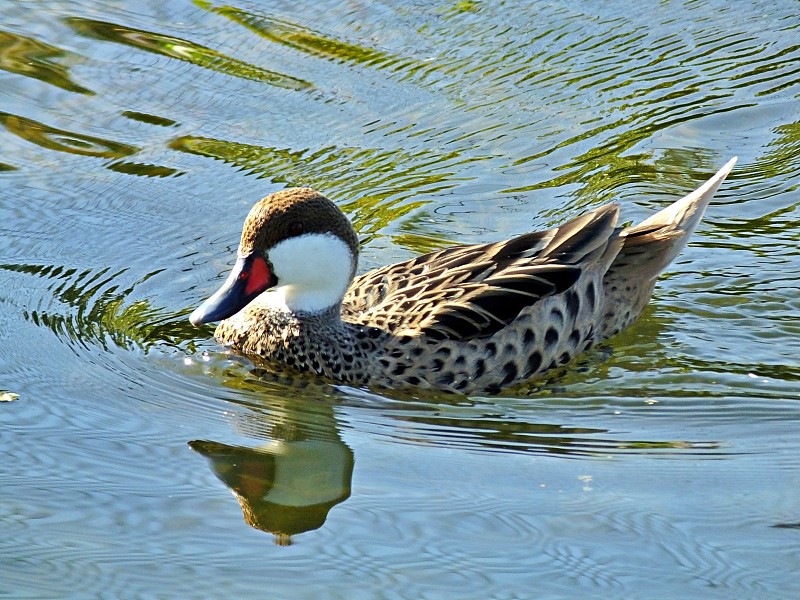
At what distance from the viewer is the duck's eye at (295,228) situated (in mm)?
7617

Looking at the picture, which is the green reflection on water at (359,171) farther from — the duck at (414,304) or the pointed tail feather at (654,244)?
the pointed tail feather at (654,244)

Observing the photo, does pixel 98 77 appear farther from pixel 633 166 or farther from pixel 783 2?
pixel 783 2

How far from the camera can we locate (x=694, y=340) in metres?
8.38

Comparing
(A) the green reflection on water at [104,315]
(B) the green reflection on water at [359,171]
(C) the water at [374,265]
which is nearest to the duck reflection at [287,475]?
(C) the water at [374,265]

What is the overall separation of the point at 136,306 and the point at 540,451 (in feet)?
9.59

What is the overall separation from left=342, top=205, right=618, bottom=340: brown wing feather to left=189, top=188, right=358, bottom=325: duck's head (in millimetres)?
322


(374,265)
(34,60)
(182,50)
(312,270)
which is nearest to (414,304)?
(312,270)

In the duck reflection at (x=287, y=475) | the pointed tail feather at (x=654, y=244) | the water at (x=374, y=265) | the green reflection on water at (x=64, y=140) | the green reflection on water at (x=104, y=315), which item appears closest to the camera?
the water at (x=374, y=265)

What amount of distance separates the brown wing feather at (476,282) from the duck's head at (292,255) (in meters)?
0.32

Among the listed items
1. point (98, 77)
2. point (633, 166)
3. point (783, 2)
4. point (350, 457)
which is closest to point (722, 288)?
point (633, 166)

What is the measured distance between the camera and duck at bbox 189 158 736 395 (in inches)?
301

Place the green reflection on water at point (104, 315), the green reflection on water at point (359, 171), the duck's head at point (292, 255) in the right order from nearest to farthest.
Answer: the duck's head at point (292, 255) < the green reflection on water at point (104, 315) < the green reflection on water at point (359, 171)

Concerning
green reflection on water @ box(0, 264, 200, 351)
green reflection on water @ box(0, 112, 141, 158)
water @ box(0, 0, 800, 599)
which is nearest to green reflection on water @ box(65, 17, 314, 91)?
water @ box(0, 0, 800, 599)

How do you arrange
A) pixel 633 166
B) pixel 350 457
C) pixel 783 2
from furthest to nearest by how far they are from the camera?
pixel 783 2, pixel 633 166, pixel 350 457
